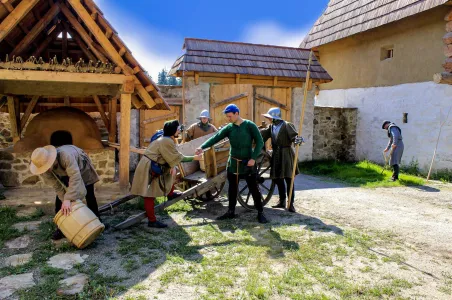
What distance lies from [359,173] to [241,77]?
453 centimetres

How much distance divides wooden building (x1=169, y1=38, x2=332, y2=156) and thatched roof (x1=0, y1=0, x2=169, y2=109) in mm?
3519

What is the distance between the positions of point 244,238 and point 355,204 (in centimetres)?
306

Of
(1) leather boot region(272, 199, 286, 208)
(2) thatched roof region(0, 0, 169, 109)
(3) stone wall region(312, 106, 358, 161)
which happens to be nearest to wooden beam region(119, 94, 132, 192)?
(2) thatched roof region(0, 0, 169, 109)

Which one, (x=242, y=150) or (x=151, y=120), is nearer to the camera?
(x=242, y=150)

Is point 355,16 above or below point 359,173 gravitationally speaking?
above

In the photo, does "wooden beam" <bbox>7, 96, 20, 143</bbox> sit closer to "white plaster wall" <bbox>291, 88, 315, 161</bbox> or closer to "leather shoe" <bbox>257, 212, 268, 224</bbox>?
"leather shoe" <bbox>257, 212, 268, 224</bbox>

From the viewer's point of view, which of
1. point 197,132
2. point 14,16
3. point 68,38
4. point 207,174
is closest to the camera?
point 14,16

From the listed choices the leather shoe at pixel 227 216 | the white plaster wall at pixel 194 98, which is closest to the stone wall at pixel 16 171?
the leather shoe at pixel 227 216

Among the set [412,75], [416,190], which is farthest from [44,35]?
[412,75]

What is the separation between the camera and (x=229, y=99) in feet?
35.5

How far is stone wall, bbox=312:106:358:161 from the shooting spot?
12414 mm

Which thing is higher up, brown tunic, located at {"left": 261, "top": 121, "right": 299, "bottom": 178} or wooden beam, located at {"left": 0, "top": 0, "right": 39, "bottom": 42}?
wooden beam, located at {"left": 0, "top": 0, "right": 39, "bottom": 42}

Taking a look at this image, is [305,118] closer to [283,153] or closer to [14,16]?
→ [283,153]

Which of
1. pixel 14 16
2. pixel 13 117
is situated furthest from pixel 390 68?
pixel 13 117
